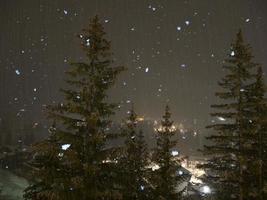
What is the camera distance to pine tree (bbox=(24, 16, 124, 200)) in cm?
1559

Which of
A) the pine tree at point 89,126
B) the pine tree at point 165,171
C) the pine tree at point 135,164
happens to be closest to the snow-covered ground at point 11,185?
the pine tree at point 135,164

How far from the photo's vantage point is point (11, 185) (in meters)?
74.0

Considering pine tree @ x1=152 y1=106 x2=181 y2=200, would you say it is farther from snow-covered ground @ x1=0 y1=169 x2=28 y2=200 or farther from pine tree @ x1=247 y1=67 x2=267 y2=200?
snow-covered ground @ x1=0 y1=169 x2=28 y2=200

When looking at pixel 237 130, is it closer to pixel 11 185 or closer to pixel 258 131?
pixel 258 131

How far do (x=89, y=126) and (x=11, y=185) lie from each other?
62.9 metres

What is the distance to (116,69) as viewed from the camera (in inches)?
634

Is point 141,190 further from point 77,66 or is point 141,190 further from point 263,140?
point 77,66

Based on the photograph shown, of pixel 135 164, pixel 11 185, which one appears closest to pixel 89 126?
pixel 135 164

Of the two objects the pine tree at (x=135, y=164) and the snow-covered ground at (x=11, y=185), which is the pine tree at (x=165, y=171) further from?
the snow-covered ground at (x=11, y=185)

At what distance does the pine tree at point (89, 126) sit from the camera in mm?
15594

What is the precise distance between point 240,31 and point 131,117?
721 cm

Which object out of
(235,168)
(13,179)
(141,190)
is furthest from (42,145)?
(13,179)

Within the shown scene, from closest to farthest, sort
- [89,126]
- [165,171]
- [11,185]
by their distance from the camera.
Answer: [89,126]
[165,171]
[11,185]

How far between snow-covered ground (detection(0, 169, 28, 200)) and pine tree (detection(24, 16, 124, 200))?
2162 inches
